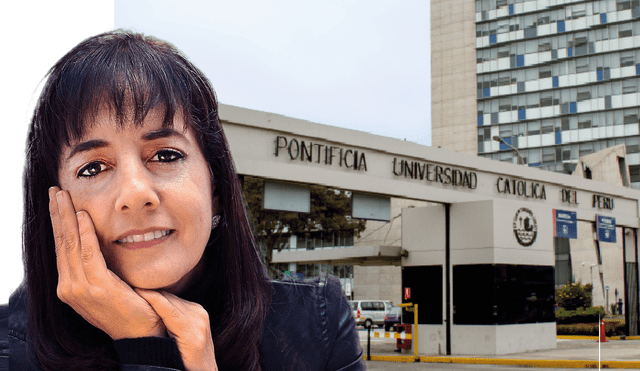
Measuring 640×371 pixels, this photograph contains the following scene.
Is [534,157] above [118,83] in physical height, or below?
above

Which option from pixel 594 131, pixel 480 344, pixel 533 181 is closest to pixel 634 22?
pixel 594 131

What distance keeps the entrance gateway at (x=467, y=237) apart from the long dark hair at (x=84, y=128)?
1305 cm

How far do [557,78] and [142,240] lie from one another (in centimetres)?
7077

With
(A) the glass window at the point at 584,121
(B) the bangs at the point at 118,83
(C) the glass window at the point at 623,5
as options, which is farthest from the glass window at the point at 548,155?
(B) the bangs at the point at 118,83

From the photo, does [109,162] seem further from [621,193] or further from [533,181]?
[621,193]

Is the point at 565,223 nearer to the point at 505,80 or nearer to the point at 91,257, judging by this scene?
the point at 91,257

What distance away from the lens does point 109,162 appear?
1.06 m

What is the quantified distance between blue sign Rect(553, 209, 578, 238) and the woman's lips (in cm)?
1941

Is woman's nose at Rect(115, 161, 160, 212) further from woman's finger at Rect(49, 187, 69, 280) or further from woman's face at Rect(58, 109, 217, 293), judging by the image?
woman's finger at Rect(49, 187, 69, 280)

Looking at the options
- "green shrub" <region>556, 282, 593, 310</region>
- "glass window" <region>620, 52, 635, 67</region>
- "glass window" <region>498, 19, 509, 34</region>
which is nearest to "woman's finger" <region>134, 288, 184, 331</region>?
"green shrub" <region>556, 282, 593, 310</region>

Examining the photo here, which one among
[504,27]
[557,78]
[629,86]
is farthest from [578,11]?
[629,86]

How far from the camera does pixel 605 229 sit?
22.0m

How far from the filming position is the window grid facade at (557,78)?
209 ft

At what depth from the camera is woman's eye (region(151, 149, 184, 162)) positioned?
3.55 ft
